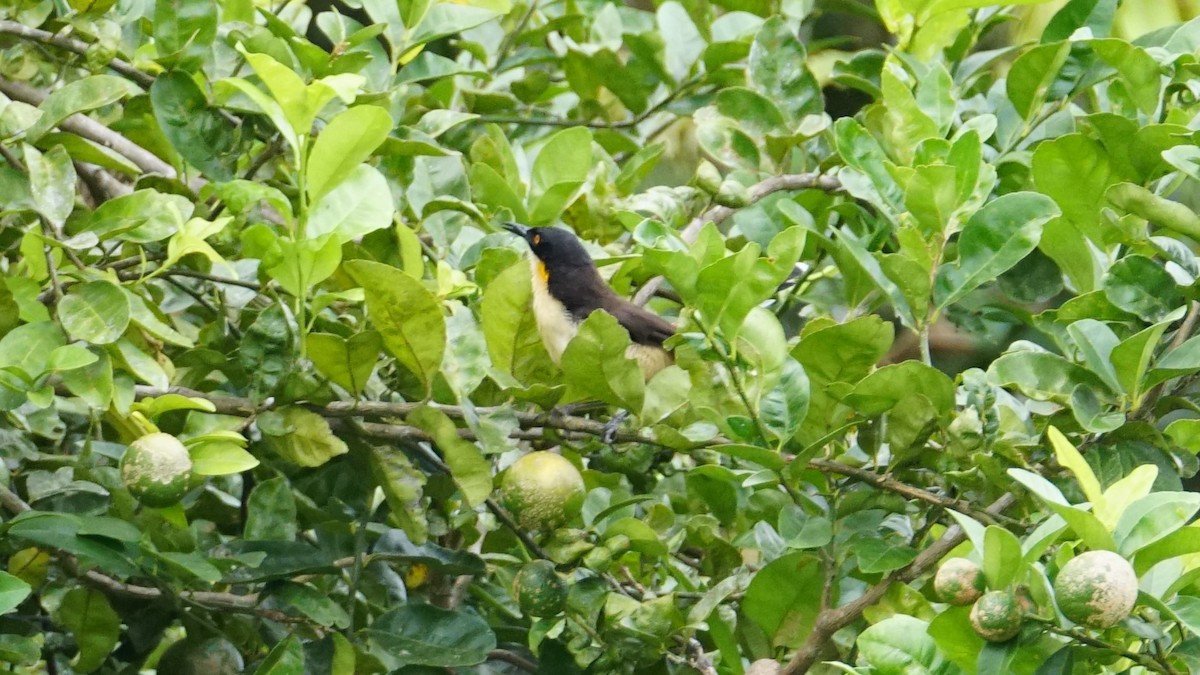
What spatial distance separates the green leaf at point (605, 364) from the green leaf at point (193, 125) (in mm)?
586

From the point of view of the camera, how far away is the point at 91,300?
5.34 ft

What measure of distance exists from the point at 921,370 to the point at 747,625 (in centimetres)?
49

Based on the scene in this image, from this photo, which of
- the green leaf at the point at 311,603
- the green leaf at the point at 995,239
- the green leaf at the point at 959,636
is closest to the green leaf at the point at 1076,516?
the green leaf at the point at 959,636

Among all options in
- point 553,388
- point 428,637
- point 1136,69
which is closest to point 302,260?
point 553,388

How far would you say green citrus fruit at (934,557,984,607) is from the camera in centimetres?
130

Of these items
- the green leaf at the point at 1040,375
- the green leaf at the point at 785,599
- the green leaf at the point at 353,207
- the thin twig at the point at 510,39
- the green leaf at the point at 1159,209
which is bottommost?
the green leaf at the point at 785,599

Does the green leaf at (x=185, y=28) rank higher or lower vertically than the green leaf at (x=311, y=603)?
higher

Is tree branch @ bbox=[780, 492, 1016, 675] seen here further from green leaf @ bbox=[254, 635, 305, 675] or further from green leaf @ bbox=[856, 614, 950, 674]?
green leaf @ bbox=[254, 635, 305, 675]

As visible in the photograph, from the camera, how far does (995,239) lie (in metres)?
1.61

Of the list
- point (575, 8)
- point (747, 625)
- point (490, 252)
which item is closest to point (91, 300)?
point (490, 252)

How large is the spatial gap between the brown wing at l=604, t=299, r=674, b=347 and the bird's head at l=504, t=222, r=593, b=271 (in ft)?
0.36

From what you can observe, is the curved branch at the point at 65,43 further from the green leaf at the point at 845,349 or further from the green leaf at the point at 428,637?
the green leaf at the point at 845,349

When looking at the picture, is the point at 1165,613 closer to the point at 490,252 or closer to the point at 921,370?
the point at 921,370

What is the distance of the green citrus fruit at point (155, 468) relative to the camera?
152 centimetres
